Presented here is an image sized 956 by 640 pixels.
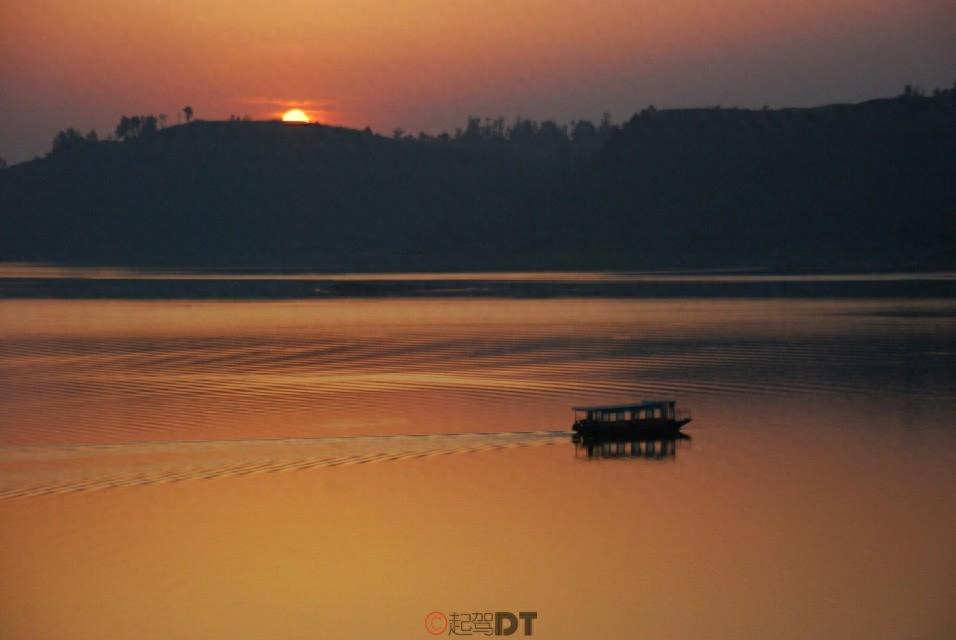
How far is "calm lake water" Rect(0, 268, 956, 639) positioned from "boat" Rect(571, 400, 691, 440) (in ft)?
2.96

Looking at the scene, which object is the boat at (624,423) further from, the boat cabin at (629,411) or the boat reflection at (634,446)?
the boat reflection at (634,446)

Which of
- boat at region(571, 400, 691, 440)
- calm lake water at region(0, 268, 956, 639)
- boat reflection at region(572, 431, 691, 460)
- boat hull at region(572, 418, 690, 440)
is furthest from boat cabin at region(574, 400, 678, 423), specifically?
calm lake water at region(0, 268, 956, 639)

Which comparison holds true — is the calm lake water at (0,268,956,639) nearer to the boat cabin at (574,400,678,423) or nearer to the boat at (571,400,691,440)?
the boat at (571,400,691,440)

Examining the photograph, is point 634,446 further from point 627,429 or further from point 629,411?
point 629,411

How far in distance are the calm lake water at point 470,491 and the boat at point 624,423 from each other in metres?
0.90

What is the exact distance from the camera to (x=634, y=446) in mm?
42438

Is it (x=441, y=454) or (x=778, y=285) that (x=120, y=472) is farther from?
(x=778, y=285)

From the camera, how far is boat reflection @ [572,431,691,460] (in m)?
41.0

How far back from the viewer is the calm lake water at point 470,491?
85.9ft

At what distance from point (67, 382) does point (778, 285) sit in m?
90.3

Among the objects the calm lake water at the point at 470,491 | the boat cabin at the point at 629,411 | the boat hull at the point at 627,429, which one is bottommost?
the calm lake water at the point at 470,491

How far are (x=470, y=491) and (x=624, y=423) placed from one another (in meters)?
9.38

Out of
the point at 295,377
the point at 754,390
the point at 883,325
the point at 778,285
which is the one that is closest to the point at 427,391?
the point at 295,377

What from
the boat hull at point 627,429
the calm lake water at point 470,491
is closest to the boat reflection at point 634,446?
the boat hull at point 627,429
